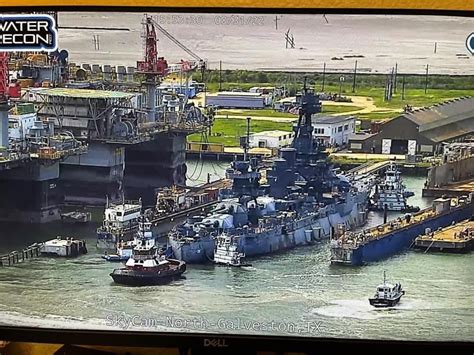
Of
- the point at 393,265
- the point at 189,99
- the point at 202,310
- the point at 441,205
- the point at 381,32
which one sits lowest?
the point at 202,310

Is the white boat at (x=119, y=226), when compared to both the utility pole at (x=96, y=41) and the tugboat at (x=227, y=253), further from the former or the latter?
the utility pole at (x=96, y=41)

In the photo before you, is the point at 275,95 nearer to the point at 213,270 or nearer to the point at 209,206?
the point at 209,206

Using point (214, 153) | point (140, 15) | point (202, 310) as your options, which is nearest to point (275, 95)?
point (214, 153)

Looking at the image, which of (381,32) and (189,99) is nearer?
(381,32)

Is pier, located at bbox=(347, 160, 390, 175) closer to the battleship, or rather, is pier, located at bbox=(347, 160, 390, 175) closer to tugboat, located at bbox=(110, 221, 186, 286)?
the battleship

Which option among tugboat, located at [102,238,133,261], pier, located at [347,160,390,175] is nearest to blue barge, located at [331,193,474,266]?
pier, located at [347,160,390,175]

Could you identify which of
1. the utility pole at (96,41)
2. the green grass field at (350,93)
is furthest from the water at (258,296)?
the utility pole at (96,41)

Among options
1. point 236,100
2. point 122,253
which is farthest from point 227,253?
point 236,100

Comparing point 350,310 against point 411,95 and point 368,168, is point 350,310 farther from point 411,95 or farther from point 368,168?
point 411,95
